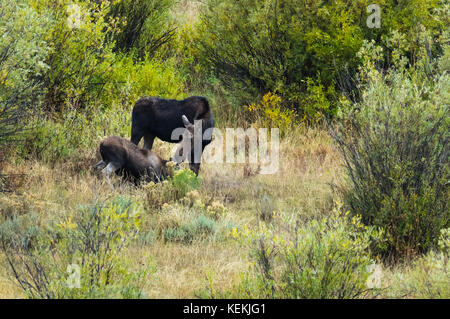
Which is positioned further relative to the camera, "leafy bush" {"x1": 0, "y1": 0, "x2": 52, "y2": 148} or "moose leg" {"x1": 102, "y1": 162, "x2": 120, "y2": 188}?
"moose leg" {"x1": 102, "y1": 162, "x2": 120, "y2": 188}

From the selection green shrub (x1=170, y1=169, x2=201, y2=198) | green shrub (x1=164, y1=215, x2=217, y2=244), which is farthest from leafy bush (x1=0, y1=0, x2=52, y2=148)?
green shrub (x1=164, y1=215, x2=217, y2=244)

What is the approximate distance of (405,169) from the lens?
7.49 meters

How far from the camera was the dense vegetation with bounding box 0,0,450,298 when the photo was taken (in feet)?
19.5

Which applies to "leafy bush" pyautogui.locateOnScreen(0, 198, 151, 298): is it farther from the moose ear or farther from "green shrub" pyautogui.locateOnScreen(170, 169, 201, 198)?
the moose ear

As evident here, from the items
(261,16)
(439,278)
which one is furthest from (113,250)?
(261,16)

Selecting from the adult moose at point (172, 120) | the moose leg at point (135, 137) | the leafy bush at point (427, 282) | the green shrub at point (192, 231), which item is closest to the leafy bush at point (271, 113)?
the adult moose at point (172, 120)

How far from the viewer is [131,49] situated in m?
16.1

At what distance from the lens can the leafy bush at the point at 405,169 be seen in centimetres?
748

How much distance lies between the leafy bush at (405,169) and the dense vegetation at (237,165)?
0.02m

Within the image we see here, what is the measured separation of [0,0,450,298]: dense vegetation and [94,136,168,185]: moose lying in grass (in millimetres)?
461

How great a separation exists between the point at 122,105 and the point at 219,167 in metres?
2.75

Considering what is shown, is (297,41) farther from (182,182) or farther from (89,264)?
(89,264)

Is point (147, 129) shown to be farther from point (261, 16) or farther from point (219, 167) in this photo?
point (261, 16)

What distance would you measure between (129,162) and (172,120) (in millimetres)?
1222
